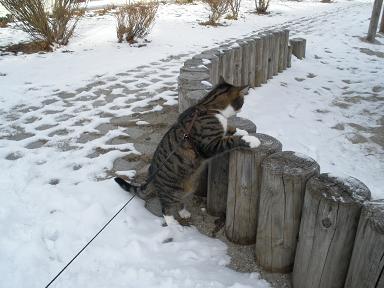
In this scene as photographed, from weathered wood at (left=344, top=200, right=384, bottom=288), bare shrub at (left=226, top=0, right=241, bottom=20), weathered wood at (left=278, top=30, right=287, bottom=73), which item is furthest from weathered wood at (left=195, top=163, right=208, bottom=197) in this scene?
bare shrub at (left=226, top=0, right=241, bottom=20)

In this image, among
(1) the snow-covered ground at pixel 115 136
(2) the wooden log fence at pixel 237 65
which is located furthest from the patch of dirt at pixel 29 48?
(2) the wooden log fence at pixel 237 65

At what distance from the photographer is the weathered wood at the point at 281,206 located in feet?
7.54

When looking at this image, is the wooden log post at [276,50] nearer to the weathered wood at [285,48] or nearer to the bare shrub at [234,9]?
the weathered wood at [285,48]

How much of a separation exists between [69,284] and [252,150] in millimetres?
1450

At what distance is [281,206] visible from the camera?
235 centimetres

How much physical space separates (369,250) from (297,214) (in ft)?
1.71

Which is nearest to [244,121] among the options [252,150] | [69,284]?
[252,150]

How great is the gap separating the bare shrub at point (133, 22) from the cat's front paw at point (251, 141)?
691 cm

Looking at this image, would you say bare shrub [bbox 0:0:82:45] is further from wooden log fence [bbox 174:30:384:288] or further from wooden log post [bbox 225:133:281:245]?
wooden log post [bbox 225:133:281:245]

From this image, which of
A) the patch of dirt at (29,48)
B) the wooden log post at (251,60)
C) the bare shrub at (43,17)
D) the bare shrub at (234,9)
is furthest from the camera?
the bare shrub at (234,9)

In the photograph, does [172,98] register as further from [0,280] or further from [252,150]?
[0,280]

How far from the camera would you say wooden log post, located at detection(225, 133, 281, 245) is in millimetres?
2527

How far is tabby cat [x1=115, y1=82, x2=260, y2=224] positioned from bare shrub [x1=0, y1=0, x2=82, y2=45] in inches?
245

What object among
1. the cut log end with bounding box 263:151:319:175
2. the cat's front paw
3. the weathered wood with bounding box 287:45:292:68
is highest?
the cat's front paw
